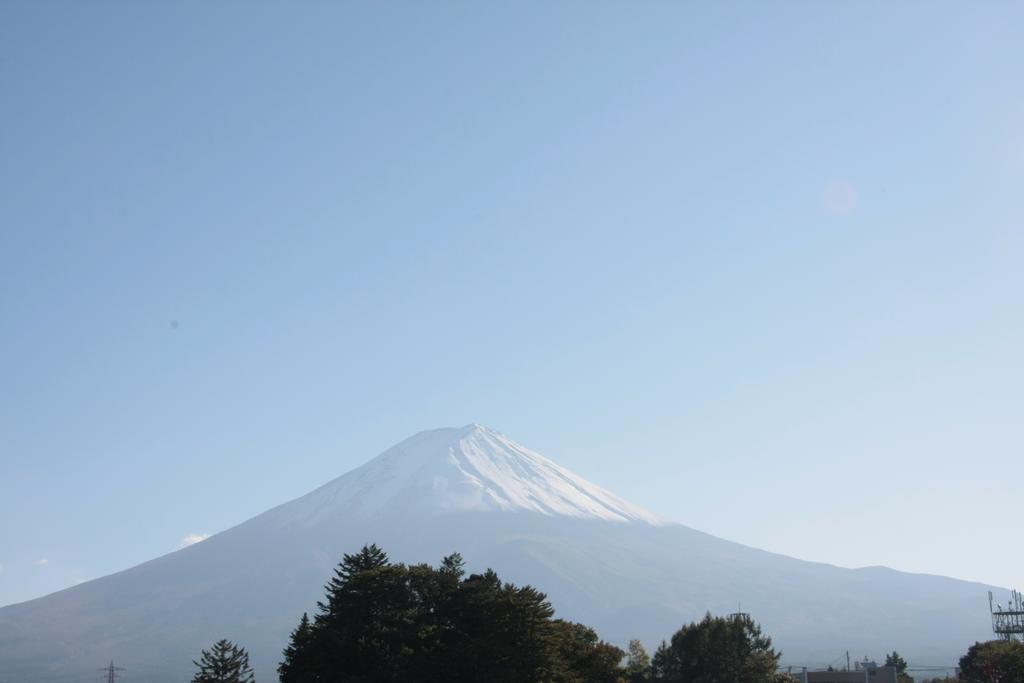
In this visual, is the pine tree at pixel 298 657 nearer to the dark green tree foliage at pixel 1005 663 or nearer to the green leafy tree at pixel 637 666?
the green leafy tree at pixel 637 666

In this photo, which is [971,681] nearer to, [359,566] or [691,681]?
[691,681]

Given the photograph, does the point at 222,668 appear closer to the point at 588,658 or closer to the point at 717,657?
the point at 588,658

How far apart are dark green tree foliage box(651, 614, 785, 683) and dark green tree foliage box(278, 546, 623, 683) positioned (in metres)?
18.8

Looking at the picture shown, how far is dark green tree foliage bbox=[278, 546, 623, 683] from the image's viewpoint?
51.6m

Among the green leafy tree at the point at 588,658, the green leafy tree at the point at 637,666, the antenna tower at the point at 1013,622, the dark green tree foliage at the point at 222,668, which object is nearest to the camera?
the green leafy tree at the point at 588,658

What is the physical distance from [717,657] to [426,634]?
27.9 meters

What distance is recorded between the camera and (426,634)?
5256 cm

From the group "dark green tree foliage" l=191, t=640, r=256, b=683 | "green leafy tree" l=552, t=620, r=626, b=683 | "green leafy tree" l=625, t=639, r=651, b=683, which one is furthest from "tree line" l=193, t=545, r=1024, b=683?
"green leafy tree" l=625, t=639, r=651, b=683

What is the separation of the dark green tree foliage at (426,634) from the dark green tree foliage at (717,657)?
18841 mm

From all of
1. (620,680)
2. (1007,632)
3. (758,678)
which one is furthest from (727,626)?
(1007,632)

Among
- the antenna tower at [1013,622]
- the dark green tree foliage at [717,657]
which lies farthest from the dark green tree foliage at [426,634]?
the antenna tower at [1013,622]

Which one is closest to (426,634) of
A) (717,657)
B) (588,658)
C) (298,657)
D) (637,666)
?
(298,657)

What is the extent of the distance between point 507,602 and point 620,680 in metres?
13.1

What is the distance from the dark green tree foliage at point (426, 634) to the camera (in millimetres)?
51562
